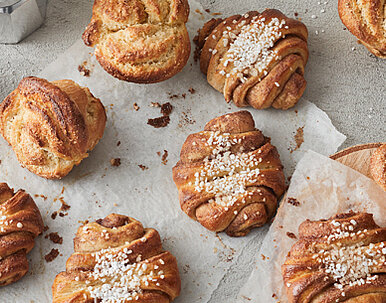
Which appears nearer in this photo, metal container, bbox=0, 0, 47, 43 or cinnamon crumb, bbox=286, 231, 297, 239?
cinnamon crumb, bbox=286, 231, 297, 239

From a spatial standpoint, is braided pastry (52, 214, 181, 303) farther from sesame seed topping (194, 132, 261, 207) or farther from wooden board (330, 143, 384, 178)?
wooden board (330, 143, 384, 178)

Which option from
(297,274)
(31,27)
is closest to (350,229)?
(297,274)

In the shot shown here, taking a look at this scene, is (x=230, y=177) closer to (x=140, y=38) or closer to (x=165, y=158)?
(x=165, y=158)

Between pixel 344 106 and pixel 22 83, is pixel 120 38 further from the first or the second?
pixel 344 106

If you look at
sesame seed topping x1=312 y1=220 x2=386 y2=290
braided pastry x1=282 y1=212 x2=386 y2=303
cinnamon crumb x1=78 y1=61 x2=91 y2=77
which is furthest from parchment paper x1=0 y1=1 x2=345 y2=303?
sesame seed topping x1=312 y1=220 x2=386 y2=290

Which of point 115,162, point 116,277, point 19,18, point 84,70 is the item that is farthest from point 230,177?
point 19,18

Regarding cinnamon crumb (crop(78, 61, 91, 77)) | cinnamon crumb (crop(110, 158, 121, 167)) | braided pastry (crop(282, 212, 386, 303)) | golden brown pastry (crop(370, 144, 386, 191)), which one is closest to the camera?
braided pastry (crop(282, 212, 386, 303))
